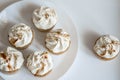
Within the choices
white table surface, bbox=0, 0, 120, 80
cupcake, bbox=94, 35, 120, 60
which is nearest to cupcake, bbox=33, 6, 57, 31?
white table surface, bbox=0, 0, 120, 80

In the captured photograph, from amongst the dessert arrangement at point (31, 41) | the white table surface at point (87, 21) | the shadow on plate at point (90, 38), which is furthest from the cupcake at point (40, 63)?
the shadow on plate at point (90, 38)


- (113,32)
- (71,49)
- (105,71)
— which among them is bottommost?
(105,71)

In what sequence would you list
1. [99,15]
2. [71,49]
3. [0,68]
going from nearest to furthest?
[0,68]
[71,49]
[99,15]

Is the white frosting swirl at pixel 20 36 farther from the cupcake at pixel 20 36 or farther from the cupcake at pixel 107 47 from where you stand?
the cupcake at pixel 107 47

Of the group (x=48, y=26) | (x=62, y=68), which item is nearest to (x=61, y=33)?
(x=48, y=26)

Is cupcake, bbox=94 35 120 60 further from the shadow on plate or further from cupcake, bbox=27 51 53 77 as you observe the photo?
cupcake, bbox=27 51 53 77

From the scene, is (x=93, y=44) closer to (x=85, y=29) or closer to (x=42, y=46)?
(x=85, y=29)
